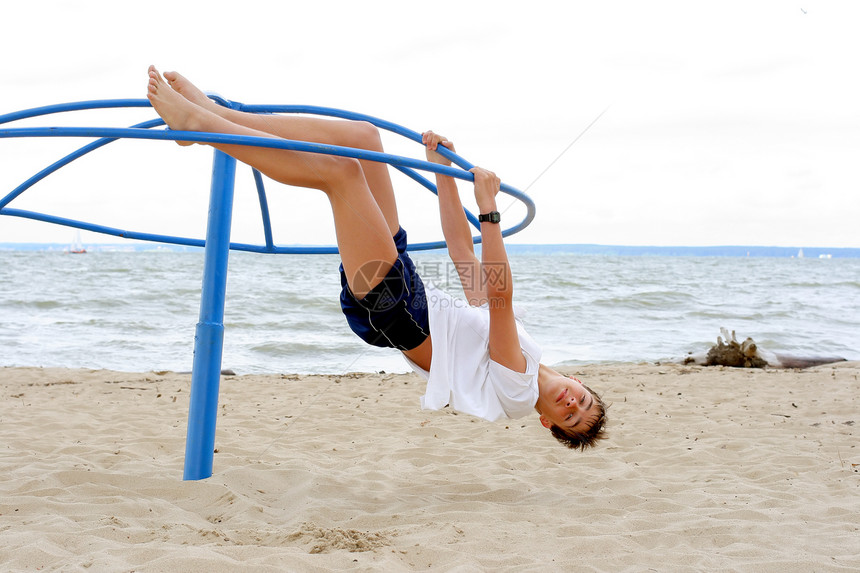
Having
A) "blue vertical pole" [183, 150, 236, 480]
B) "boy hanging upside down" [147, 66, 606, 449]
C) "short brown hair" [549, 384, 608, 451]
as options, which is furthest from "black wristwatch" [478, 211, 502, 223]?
"blue vertical pole" [183, 150, 236, 480]

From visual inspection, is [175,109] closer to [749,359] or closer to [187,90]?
[187,90]

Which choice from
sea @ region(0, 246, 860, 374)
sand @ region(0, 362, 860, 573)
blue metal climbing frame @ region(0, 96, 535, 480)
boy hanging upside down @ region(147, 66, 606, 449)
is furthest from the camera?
sea @ region(0, 246, 860, 374)

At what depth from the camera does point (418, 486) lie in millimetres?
3461

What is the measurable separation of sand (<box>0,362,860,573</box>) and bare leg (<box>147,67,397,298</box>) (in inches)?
41.0

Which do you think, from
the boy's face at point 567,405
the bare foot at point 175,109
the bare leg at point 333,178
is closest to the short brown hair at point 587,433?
the boy's face at point 567,405

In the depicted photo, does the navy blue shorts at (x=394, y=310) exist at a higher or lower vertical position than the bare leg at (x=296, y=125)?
lower

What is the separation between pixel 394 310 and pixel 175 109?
3.60 feet

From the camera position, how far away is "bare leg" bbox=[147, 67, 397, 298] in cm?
244

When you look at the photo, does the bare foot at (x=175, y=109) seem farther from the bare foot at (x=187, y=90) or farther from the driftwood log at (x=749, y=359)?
the driftwood log at (x=749, y=359)

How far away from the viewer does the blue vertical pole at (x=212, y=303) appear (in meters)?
3.11

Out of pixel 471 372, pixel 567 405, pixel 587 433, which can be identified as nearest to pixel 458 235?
pixel 471 372

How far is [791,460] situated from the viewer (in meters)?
3.83

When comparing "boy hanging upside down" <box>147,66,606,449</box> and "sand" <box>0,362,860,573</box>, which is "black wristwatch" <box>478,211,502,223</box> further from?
"sand" <box>0,362,860,573</box>

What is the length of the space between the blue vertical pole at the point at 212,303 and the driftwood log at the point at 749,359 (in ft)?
20.5
